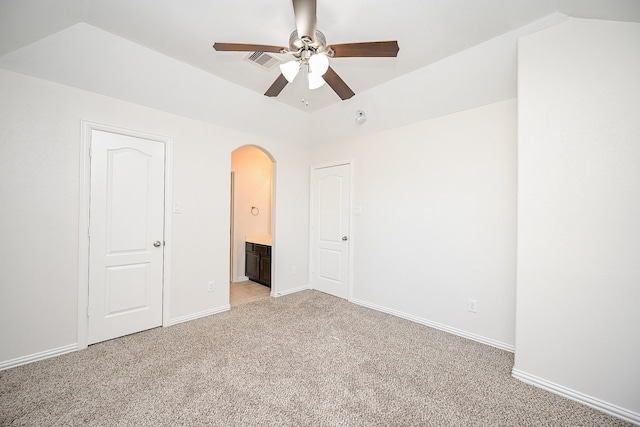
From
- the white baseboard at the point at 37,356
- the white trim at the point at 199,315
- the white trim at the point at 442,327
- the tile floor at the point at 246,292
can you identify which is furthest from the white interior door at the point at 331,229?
the white baseboard at the point at 37,356

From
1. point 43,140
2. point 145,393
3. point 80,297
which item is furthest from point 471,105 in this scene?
point 80,297

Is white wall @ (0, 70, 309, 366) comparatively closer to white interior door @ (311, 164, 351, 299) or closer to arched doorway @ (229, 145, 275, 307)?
arched doorway @ (229, 145, 275, 307)

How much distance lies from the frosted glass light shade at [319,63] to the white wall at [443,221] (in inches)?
73.1

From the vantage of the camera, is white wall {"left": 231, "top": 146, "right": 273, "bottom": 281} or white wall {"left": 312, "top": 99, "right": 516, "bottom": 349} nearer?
white wall {"left": 312, "top": 99, "right": 516, "bottom": 349}

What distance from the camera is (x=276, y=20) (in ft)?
6.62

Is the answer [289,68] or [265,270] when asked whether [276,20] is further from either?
[265,270]

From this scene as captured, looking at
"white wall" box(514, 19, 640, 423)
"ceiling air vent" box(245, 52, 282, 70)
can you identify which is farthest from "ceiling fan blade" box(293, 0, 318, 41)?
"white wall" box(514, 19, 640, 423)

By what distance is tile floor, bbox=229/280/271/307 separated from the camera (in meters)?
3.86

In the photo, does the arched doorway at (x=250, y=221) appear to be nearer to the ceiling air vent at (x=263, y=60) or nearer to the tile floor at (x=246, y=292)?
the tile floor at (x=246, y=292)

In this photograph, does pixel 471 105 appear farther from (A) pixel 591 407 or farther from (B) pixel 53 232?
(B) pixel 53 232

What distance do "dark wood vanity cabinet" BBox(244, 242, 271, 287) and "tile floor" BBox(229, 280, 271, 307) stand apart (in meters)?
0.14

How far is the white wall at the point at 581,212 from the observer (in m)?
1.67

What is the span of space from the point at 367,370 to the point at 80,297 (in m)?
2.71

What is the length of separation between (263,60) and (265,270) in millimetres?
3252
